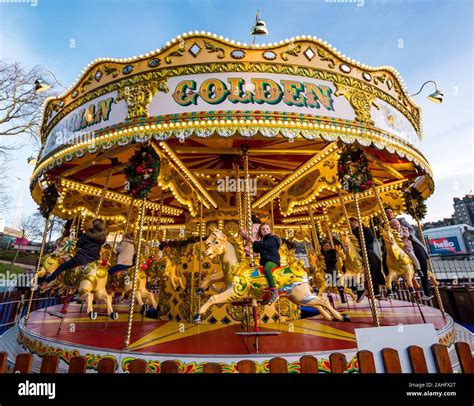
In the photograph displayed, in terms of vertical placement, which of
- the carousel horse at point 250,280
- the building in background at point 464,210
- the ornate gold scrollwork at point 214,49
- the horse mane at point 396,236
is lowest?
the carousel horse at point 250,280

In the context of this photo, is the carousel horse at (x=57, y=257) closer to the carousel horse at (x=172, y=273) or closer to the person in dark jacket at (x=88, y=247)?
the person in dark jacket at (x=88, y=247)

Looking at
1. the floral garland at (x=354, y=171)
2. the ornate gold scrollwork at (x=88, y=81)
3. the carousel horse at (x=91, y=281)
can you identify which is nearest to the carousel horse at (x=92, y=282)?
the carousel horse at (x=91, y=281)

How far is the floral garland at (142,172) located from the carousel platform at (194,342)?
2.38 metres

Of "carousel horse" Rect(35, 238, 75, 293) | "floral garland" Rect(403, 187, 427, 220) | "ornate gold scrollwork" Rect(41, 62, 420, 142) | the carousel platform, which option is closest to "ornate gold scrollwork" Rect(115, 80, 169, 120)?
"ornate gold scrollwork" Rect(41, 62, 420, 142)

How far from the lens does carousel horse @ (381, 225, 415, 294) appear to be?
208 inches

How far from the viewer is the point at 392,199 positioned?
8891 millimetres

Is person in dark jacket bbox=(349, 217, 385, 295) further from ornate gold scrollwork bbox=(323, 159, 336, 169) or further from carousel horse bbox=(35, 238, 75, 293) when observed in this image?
carousel horse bbox=(35, 238, 75, 293)

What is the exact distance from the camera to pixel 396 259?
5.35 metres

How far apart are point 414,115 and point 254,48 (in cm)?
445

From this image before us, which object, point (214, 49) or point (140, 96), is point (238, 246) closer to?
point (140, 96)

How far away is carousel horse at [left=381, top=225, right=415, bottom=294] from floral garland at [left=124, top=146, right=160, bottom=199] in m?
4.64

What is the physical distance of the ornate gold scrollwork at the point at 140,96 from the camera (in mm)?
4676

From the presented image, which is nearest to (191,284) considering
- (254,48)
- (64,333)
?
(64,333)
